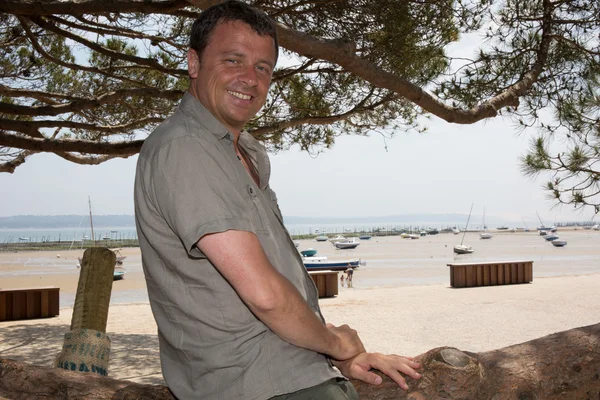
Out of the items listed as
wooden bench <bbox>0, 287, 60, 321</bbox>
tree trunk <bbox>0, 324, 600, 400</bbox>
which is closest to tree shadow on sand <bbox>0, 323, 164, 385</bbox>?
wooden bench <bbox>0, 287, 60, 321</bbox>

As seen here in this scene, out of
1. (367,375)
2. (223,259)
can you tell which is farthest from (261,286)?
(367,375)

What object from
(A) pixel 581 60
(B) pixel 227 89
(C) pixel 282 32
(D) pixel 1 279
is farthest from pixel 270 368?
(D) pixel 1 279

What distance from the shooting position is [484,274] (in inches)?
573

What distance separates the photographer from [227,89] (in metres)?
1.34

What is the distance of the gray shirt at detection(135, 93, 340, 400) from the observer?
1.11 m

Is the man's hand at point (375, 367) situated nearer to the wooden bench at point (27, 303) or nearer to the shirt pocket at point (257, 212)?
the shirt pocket at point (257, 212)

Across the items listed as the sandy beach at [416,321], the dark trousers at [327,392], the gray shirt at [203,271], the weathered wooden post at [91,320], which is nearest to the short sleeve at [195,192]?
the gray shirt at [203,271]

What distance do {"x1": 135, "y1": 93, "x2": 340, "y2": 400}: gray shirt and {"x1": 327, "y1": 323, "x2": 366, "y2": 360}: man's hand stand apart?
5 cm

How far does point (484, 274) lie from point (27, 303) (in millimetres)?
10571

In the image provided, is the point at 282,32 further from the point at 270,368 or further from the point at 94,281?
the point at 270,368

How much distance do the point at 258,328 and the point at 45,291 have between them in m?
11.2

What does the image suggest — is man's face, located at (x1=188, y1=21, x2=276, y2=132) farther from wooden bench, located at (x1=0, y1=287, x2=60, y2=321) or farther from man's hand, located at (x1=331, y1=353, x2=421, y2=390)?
wooden bench, located at (x1=0, y1=287, x2=60, y2=321)

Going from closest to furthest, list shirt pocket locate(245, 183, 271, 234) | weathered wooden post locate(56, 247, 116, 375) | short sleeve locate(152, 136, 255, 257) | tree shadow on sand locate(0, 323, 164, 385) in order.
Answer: short sleeve locate(152, 136, 255, 257) < shirt pocket locate(245, 183, 271, 234) < weathered wooden post locate(56, 247, 116, 375) < tree shadow on sand locate(0, 323, 164, 385)

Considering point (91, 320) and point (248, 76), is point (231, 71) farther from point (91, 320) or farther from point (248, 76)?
point (91, 320)
